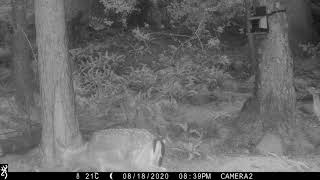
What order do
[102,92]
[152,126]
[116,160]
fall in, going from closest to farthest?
[116,160]
[152,126]
[102,92]

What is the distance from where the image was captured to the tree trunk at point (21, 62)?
1165cm

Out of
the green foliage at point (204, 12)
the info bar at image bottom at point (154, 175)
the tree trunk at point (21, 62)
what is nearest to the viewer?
the info bar at image bottom at point (154, 175)

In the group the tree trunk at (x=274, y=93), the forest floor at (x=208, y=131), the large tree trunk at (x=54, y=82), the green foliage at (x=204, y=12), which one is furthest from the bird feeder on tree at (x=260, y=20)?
the green foliage at (x=204, y=12)

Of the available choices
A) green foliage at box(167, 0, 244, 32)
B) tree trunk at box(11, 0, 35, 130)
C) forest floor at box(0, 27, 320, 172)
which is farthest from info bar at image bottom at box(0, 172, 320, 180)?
green foliage at box(167, 0, 244, 32)

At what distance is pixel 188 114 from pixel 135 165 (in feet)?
15.0

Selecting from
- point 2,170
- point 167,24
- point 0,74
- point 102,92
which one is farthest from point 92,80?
point 2,170

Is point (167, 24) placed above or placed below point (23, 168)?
above

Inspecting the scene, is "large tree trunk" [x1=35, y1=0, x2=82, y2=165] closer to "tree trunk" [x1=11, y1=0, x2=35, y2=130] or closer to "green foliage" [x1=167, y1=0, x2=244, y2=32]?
"tree trunk" [x1=11, y1=0, x2=35, y2=130]

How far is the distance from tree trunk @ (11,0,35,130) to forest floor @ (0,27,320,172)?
1.40ft

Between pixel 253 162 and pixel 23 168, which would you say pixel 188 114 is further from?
pixel 23 168

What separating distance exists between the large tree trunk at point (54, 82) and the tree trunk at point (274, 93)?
144 inches

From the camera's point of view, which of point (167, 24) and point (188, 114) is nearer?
point (188, 114)

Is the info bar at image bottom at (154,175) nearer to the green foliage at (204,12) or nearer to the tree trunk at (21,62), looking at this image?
the tree trunk at (21,62)

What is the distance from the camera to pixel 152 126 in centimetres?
1113
